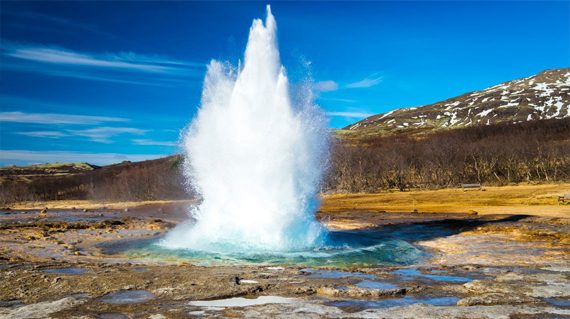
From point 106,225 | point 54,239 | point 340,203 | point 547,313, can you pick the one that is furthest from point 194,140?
point 340,203

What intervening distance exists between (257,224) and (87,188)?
141981 millimetres

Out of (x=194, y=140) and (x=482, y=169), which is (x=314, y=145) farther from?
(x=482, y=169)

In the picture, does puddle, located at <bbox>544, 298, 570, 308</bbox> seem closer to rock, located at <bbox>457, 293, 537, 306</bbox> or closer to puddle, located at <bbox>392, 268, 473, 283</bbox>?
rock, located at <bbox>457, 293, 537, 306</bbox>

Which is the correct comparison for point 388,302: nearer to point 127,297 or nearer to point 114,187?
point 127,297

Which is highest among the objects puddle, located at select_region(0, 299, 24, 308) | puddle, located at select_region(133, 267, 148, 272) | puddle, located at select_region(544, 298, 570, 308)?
puddle, located at select_region(0, 299, 24, 308)

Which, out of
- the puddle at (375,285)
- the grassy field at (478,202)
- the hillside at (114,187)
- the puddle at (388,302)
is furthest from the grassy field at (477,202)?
the hillside at (114,187)

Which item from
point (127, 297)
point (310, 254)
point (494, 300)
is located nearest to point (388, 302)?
point (494, 300)

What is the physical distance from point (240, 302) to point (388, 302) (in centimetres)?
312

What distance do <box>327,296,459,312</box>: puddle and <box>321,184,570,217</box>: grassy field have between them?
28.2 metres

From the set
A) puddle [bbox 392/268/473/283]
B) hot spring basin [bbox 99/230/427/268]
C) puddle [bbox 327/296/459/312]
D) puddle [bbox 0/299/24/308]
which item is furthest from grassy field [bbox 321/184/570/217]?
puddle [bbox 0/299/24/308]

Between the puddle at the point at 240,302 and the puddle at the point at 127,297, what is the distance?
1217 mm

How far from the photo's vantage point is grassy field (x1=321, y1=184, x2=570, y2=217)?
3966cm

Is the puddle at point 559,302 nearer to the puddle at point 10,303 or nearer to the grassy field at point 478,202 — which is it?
the puddle at point 10,303

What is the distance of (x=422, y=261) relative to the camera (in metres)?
17.3
